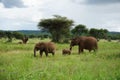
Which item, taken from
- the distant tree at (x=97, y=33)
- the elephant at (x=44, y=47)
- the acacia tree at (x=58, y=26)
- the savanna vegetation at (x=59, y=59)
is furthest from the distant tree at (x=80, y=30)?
the elephant at (x=44, y=47)

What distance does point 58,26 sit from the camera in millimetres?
62938

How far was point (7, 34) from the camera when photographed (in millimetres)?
91750

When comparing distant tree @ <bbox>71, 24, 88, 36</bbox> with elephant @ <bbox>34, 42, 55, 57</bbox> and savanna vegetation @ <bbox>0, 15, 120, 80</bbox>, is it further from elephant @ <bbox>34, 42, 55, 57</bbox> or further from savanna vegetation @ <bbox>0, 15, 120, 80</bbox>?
elephant @ <bbox>34, 42, 55, 57</bbox>

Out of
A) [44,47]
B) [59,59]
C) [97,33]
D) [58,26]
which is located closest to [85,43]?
[44,47]

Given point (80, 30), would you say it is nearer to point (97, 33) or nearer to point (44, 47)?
point (97, 33)

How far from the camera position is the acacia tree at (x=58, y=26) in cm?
6235

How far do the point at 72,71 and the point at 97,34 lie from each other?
80027mm

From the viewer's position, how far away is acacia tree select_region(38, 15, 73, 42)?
62350 millimetres

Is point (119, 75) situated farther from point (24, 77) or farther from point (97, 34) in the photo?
point (97, 34)

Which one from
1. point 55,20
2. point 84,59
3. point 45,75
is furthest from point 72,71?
point 55,20

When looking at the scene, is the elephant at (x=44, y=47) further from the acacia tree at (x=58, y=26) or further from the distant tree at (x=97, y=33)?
the distant tree at (x=97, y=33)

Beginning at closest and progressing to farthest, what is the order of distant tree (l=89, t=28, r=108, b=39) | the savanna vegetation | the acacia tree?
the savanna vegetation, the acacia tree, distant tree (l=89, t=28, r=108, b=39)

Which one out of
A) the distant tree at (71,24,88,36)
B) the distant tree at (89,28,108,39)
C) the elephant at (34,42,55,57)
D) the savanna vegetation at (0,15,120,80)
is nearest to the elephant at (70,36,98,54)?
the savanna vegetation at (0,15,120,80)

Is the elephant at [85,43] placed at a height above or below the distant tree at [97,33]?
above
